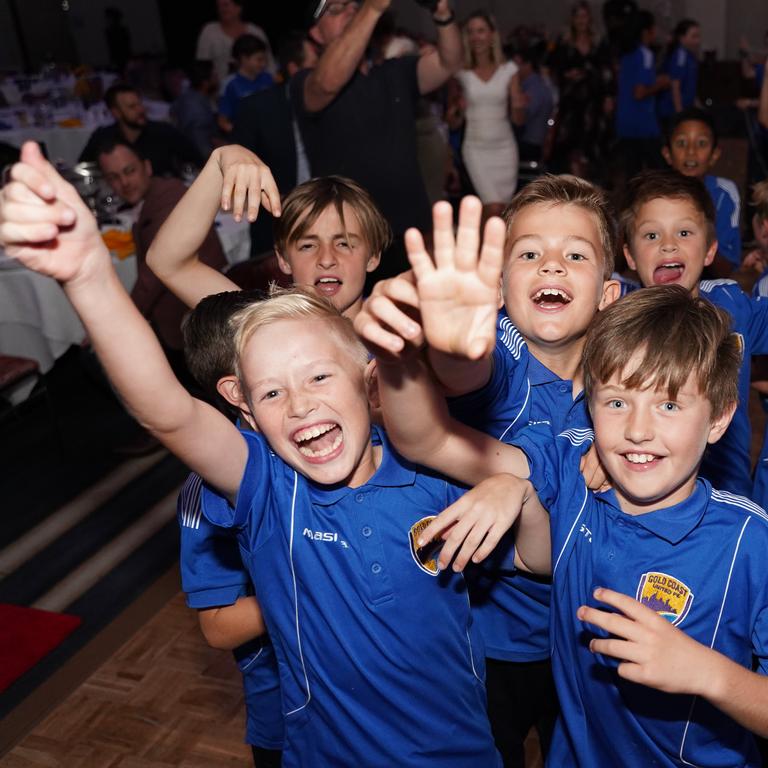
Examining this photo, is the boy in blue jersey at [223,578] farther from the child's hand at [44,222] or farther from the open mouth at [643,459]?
the open mouth at [643,459]

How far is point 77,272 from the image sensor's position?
1.06 metres

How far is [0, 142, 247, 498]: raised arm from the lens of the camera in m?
0.97

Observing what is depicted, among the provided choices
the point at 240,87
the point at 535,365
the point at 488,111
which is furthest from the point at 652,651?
the point at 240,87

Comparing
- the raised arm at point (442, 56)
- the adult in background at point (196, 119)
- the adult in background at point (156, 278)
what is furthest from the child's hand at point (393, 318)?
the adult in background at point (196, 119)

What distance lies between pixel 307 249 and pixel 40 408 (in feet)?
9.87

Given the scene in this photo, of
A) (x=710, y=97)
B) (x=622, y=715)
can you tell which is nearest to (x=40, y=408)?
(x=622, y=715)

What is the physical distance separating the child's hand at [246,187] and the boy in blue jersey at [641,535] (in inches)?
25.1

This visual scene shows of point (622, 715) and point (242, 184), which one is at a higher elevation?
point (242, 184)

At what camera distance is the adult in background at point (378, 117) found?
3094 millimetres

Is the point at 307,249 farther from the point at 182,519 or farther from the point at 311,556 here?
the point at 311,556

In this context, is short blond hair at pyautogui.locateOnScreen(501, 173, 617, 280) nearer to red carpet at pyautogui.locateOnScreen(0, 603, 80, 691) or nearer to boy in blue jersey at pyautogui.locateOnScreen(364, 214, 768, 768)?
boy in blue jersey at pyautogui.locateOnScreen(364, 214, 768, 768)

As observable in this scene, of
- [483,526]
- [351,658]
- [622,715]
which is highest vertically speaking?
[483,526]

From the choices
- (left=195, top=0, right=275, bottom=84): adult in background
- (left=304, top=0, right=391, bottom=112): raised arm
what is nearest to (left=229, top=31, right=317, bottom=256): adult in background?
(left=304, top=0, right=391, bottom=112): raised arm

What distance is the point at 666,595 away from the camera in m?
1.29
